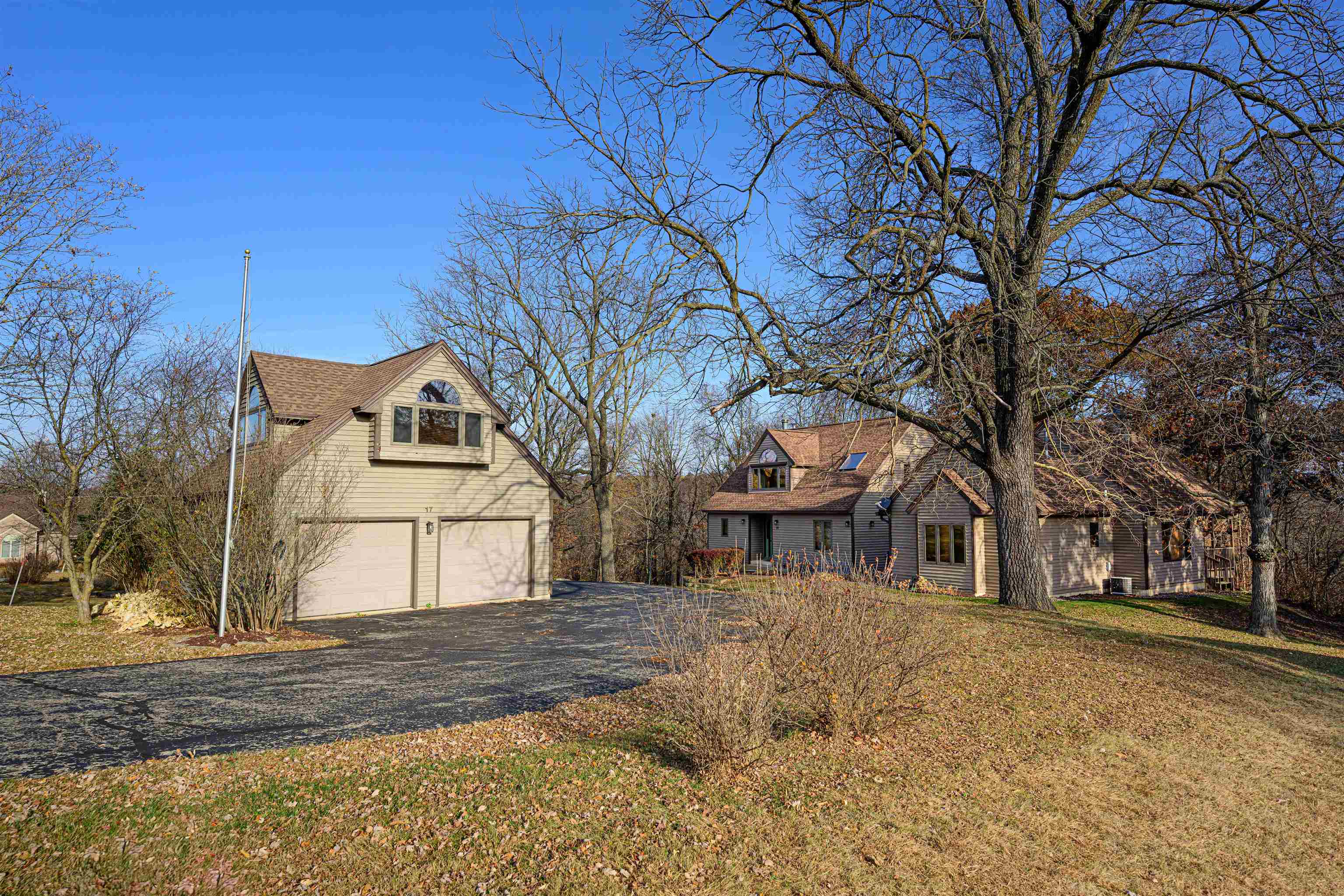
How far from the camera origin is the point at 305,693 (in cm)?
932

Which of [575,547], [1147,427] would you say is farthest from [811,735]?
[575,547]

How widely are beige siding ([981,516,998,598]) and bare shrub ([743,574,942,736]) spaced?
57.1 feet

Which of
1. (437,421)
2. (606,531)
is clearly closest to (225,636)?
(437,421)

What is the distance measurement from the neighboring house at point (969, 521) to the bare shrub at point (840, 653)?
499 inches

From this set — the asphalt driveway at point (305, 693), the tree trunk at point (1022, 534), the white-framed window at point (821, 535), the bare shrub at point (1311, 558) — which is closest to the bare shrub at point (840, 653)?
the asphalt driveway at point (305, 693)

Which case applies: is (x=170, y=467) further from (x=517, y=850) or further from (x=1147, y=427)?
(x=1147, y=427)

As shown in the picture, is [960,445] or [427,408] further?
[427,408]

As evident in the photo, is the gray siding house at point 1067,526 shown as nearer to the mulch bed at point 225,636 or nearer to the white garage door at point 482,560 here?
the white garage door at point 482,560

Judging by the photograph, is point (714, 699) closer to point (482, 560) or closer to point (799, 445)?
point (482, 560)

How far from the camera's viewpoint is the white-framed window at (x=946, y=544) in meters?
23.5

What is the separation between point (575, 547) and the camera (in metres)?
40.4

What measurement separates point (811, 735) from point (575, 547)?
3402 cm

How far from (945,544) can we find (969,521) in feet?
3.92

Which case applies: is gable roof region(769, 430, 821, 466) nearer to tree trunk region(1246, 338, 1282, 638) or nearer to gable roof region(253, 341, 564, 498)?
gable roof region(253, 341, 564, 498)
